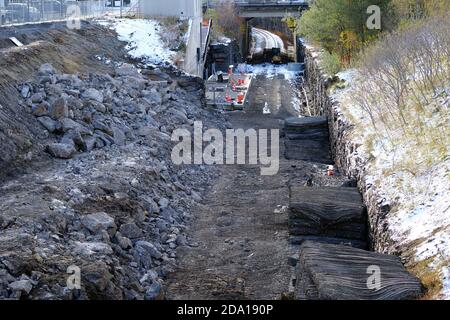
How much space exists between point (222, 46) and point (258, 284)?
35469mm

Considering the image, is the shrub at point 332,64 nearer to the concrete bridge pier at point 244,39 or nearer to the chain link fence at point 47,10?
the chain link fence at point 47,10

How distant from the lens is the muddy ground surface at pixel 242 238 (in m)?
10.5

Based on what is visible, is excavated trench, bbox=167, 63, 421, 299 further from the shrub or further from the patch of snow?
the patch of snow

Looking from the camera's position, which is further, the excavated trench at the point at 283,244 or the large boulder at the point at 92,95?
the large boulder at the point at 92,95

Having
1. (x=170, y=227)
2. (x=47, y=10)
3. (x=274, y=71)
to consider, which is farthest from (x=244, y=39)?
(x=170, y=227)

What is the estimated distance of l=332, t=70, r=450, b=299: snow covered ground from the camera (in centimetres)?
865

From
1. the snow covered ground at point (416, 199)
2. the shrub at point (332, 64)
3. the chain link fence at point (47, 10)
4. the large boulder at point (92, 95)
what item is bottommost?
the snow covered ground at point (416, 199)

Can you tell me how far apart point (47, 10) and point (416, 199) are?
22964 millimetres

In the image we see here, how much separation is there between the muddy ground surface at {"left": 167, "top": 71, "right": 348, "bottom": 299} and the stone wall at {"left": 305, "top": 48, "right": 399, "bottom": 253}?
0.76 m

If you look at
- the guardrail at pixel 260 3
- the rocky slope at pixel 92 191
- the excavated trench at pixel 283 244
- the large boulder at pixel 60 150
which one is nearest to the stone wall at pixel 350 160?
the excavated trench at pixel 283 244

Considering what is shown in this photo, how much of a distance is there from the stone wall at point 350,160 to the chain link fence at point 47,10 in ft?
43.8

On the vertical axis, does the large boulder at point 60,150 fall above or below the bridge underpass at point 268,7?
below

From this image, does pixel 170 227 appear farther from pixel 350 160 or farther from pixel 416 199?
pixel 350 160

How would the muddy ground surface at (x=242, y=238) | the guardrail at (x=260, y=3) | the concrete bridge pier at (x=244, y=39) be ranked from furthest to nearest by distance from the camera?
the concrete bridge pier at (x=244, y=39)
the guardrail at (x=260, y=3)
the muddy ground surface at (x=242, y=238)
